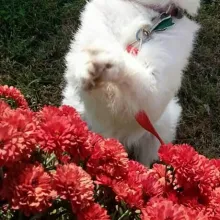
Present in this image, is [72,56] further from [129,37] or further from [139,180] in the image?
[139,180]

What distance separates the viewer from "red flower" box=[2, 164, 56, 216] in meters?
1.27

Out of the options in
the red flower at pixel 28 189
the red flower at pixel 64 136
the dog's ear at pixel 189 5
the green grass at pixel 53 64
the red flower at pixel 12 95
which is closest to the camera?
the red flower at pixel 28 189

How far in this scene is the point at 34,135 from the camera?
54.8 inches

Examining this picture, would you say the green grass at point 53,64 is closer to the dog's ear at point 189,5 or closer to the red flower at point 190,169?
the dog's ear at point 189,5

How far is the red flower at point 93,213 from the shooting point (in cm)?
136

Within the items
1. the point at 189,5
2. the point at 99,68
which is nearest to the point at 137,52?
the point at 99,68

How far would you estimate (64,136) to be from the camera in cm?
143

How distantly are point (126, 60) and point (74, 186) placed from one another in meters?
1.41

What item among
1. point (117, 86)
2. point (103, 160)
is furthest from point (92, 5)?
point (103, 160)

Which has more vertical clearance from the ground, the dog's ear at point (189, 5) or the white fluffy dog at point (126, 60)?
the dog's ear at point (189, 5)

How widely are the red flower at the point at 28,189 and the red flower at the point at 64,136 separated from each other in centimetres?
10

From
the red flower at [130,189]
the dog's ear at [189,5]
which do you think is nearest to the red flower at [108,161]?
the red flower at [130,189]

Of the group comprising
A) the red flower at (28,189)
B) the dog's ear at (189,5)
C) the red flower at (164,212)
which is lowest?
the red flower at (164,212)

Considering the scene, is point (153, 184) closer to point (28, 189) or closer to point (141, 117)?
point (28, 189)
